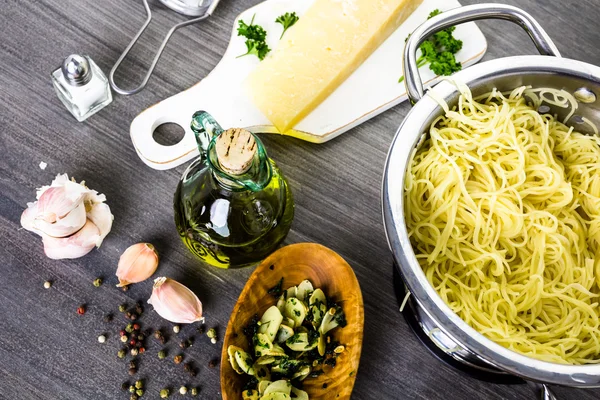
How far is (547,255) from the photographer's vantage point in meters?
1.09

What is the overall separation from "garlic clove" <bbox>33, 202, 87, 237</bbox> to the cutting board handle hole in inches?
9.1

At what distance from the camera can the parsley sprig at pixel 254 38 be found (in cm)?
135

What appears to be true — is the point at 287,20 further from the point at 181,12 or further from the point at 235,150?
the point at 235,150

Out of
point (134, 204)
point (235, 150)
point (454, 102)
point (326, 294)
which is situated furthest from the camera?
point (134, 204)

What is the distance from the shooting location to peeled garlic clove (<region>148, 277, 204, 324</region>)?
1.23 meters

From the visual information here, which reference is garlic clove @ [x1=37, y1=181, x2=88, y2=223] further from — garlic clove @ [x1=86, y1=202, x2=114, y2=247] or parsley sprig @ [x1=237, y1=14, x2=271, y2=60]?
parsley sprig @ [x1=237, y1=14, x2=271, y2=60]

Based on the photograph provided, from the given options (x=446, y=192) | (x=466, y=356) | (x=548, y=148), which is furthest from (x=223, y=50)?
(x=466, y=356)

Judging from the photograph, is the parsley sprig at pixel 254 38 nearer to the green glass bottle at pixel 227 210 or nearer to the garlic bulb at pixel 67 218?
the green glass bottle at pixel 227 210

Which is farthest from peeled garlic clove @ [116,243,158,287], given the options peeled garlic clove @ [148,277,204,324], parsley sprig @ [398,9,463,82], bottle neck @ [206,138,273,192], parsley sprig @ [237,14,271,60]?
parsley sprig @ [398,9,463,82]

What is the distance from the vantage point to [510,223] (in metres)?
1.07

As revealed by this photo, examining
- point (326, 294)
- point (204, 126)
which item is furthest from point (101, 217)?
point (326, 294)

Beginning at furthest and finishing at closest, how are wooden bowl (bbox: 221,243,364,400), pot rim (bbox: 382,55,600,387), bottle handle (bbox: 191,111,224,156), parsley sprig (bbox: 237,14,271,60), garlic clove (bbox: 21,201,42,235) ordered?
parsley sprig (bbox: 237,14,271,60), garlic clove (bbox: 21,201,42,235), wooden bowl (bbox: 221,243,364,400), bottle handle (bbox: 191,111,224,156), pot rim (bbox: 382,55,600,387)

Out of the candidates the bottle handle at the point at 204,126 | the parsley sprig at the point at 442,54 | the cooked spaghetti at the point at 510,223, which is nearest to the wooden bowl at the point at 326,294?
the cooked spaghetti at the point at 510,223

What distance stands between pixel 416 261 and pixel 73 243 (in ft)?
2.39
